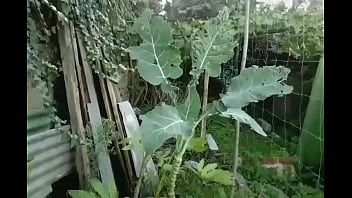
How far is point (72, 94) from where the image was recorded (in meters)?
1.29

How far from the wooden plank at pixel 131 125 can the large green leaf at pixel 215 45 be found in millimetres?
248

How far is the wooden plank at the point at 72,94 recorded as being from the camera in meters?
1.26

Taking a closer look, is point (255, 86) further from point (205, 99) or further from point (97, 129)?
point (97, 129)

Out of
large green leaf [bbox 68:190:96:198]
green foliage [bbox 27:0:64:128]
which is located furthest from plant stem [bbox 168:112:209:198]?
green foliage [bbox 27:0:64:128]

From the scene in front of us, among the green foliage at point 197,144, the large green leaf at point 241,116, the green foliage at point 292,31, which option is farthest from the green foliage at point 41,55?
the green foliage at point 292,31

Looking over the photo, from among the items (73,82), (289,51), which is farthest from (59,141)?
(289,51)

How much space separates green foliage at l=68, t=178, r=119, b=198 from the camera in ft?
4.10

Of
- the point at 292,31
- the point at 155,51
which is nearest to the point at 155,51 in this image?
the point at 155,51

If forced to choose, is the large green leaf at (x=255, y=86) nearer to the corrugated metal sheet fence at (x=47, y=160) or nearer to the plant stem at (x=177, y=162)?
the plant stem at (x=177, y=162)

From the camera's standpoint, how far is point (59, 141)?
4.14 ft

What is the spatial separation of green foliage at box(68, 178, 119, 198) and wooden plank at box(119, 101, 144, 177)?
102mm

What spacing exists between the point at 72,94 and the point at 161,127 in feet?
1.07

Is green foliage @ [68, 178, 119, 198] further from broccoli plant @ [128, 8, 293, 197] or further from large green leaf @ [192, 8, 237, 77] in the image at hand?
large green leaf @ [192, 8, 237, 77]

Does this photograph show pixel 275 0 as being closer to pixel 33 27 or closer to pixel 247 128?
pixel 247 128
